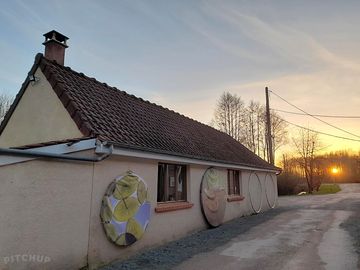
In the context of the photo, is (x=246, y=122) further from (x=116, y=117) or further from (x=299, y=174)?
(x=116, y=117)

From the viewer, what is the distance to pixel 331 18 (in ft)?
37.6

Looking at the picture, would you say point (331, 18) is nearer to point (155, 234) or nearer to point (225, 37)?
point (225, 37)

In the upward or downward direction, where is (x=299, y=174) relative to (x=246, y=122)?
downward

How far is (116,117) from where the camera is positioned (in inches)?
346

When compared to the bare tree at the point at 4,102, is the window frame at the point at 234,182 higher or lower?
lower

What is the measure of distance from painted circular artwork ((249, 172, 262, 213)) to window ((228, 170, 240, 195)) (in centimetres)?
157

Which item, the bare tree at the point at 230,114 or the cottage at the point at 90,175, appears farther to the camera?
the bare tree at the point at 230,114

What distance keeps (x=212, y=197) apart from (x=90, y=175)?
6.15 m

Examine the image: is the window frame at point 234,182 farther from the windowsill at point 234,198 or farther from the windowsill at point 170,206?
the windowsill at point 170,206

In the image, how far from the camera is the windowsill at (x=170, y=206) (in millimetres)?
8457

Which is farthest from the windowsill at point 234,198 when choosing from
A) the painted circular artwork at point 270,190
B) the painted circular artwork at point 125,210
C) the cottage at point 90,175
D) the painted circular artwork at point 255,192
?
the painted circular artwork at point 125,210

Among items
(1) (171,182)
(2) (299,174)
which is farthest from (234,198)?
(2) (299,174)

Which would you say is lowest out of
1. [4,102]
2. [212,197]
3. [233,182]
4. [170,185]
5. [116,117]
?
[212,197]

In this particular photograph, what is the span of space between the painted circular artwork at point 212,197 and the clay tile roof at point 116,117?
72 centimetres
